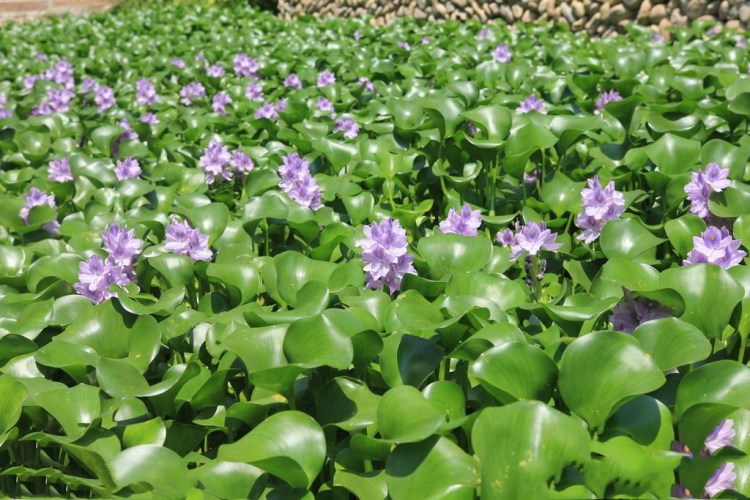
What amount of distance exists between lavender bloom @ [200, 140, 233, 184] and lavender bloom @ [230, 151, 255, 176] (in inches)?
1.3

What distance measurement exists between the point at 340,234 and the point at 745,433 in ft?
4.10

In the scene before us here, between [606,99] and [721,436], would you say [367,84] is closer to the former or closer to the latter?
[606,99]

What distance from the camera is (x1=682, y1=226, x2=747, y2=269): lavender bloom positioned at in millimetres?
1786

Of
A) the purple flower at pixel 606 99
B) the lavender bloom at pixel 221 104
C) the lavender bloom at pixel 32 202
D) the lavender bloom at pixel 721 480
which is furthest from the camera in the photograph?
the lavender bloom at pixel 221 104

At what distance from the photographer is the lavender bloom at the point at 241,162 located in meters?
3.21

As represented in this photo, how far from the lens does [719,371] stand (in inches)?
53.2

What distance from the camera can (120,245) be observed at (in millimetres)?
2219

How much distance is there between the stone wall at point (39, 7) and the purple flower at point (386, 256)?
16200mm

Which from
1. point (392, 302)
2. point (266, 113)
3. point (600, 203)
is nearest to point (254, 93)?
point (266, 113)

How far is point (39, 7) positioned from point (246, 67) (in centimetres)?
1249

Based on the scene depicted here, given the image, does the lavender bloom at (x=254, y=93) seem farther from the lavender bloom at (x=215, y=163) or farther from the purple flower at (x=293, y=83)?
the lavender bloom at (x=215, y=163)

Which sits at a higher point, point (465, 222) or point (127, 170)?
point (465, 222)

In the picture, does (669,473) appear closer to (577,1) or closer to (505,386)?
(505,386)

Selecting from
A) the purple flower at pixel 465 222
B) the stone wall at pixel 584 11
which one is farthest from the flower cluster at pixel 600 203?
the stone wall at pixel 584 11
